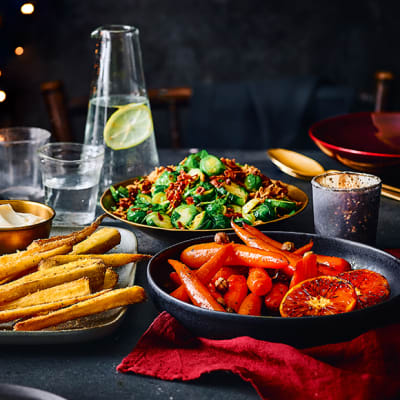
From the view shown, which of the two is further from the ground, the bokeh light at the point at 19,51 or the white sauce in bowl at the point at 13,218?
the bokeh light at the point at 19,51

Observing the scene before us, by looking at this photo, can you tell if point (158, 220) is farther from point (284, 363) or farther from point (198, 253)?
point (284, 363)

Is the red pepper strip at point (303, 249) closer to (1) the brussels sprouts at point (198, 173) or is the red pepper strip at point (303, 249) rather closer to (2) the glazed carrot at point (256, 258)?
(2) the glazed carrot at point (256, 258)

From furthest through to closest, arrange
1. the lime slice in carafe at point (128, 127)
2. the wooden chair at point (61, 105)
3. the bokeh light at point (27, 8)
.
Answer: the bokeh light at point (27, 8) < the wooden chair at point (61, 105) < the lime slice in carafe at point (128, 127)

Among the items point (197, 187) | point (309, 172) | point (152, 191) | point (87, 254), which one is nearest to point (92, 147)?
point (152, 191)

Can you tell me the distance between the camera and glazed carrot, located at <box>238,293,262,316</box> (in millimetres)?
1111

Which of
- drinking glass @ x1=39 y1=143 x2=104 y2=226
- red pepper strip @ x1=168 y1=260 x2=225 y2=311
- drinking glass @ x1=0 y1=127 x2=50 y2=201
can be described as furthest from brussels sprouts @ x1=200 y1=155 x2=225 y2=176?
drinking glass @ x1=0 y1=127 x2=50 y2=201

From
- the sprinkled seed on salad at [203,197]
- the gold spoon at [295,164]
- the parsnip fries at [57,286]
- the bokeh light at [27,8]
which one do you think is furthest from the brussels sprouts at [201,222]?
the bokeh light at [27,8]

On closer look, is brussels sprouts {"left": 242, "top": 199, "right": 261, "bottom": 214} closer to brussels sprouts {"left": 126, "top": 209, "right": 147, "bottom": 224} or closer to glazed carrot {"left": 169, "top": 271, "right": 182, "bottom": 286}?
brussels sprouts {"left": 126, "top": 209, "right": 147, "bottom": 224}

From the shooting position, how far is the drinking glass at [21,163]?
6.61ft

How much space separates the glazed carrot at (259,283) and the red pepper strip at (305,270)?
5cm

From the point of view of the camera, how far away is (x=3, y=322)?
1.10 metres

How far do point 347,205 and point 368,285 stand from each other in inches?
13.1

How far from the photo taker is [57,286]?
1.17 metres

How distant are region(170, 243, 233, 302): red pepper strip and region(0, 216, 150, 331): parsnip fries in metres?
0.08
